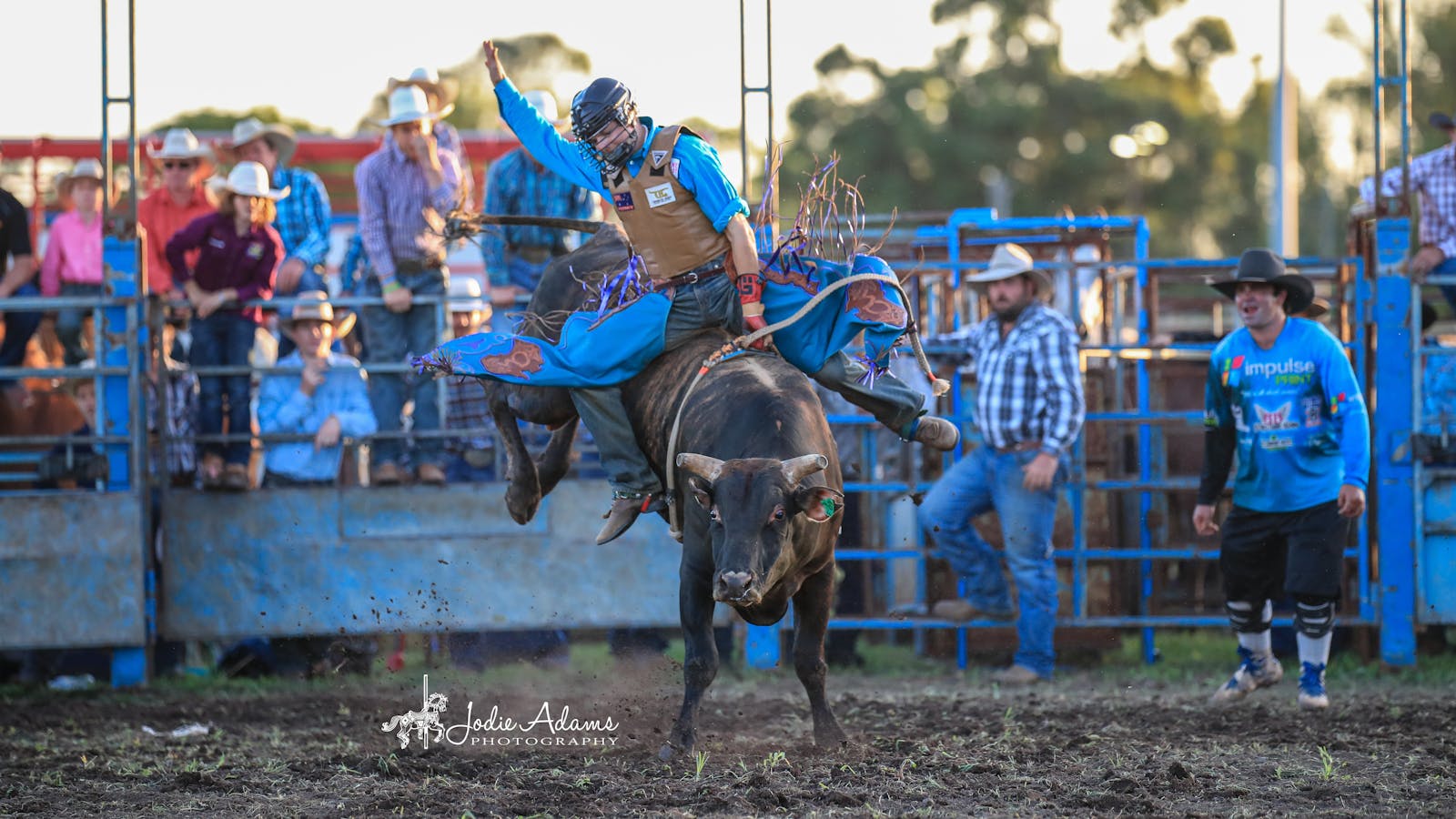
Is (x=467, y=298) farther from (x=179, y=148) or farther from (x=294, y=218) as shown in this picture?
(x=179, y=148)

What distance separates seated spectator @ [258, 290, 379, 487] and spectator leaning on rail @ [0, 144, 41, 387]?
156 cm

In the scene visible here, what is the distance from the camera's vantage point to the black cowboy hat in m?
7.74

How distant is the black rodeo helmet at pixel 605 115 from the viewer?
21.7ft

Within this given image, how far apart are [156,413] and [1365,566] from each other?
667 cm

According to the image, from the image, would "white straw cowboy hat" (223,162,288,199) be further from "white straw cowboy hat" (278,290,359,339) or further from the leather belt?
the leather belt

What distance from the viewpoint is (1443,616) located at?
8.95 meters

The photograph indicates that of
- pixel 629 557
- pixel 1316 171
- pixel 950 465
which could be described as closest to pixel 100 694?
pixel 629 557

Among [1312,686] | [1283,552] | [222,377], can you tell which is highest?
[222,377]

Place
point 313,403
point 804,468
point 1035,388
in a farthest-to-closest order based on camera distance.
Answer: point 313,403
point 1035,388
point 804,468

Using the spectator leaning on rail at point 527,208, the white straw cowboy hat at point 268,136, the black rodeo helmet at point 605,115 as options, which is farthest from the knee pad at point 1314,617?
the white straw cowboy hat at point 268,136

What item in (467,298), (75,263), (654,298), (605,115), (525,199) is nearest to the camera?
(605,115)

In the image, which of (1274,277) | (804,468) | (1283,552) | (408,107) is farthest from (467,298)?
(1283,552)

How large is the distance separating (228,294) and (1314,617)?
580 centimetres

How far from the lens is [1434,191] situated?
30.4ft
